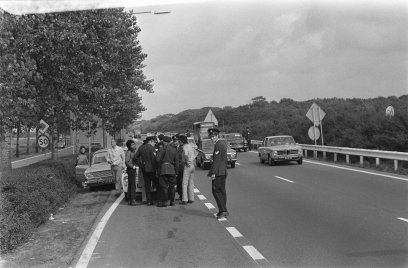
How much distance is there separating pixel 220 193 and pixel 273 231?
1.99m

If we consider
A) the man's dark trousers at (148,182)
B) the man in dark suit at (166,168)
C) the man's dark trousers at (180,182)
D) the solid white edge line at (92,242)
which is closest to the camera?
the solid white edge line at (92,242)

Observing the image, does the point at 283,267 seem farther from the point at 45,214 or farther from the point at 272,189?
the point at 272,189

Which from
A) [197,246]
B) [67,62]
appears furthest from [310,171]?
[197,246]

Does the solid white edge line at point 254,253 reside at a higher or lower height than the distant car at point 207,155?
lower

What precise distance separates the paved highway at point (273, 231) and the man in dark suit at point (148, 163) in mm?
762

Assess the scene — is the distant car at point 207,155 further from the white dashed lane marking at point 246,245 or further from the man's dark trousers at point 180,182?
the white dashed lane marking at point 246,245

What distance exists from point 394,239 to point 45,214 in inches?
272

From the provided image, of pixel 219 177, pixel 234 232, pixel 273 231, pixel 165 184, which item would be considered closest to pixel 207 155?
pixel 165 184

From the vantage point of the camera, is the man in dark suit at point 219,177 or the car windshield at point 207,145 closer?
the man in dark suit at point 219,177

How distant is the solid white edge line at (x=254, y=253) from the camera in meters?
6.54

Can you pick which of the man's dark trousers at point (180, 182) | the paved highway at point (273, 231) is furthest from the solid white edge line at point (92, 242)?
the man's dark trousers at point (180, 182)

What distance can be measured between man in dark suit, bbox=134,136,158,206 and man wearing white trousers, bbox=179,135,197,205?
79 cm

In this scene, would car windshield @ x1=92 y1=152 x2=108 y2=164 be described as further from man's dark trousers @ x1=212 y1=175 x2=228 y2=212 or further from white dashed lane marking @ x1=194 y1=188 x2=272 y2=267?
man's dark trousers @ x1=212 y1=175 x2=228 y2=212

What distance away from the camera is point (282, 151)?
23.5 meters
